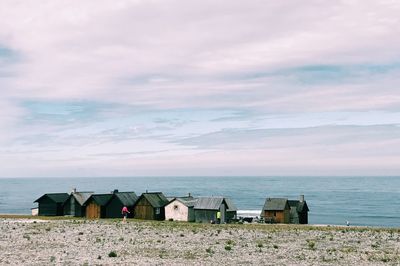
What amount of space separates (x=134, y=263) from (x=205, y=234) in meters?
21.2

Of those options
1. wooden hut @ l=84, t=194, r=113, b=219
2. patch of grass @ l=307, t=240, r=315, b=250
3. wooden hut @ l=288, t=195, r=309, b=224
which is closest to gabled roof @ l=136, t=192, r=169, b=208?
wooden hut @ l=84, t=194, r=113, b=219

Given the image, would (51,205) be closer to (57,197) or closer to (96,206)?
(57,197)

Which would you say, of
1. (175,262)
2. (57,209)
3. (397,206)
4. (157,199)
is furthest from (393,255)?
(397,206)

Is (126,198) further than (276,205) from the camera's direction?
Yes

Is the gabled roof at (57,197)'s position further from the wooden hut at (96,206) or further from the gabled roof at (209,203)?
the gabled roof at (209,203)

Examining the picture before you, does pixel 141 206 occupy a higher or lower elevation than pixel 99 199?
lower

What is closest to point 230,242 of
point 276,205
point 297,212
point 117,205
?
point 276,205

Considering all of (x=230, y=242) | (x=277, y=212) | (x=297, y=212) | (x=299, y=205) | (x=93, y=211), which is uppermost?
(x=299, y=205)

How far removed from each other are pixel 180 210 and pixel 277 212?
61.2ft

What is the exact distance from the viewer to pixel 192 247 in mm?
44562

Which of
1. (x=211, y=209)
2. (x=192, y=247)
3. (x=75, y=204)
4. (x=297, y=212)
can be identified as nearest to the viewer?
(x=192, y=247)

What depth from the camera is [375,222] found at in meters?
127

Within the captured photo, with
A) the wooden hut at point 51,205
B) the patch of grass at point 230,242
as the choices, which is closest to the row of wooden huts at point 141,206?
the wooden hut at point 51,205

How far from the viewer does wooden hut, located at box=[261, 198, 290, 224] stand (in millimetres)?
89000
